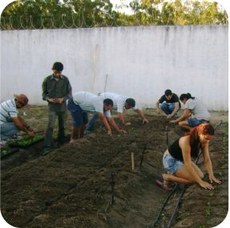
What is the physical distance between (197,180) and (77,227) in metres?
1.50

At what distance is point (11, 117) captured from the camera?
5.91m

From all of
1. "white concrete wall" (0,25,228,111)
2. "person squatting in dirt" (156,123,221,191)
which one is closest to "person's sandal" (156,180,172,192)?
"person squatting in dirt" (156,123,221,191)

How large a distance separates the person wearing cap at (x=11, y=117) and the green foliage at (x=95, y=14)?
5.77 m

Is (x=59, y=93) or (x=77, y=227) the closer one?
(x=77, y=227)

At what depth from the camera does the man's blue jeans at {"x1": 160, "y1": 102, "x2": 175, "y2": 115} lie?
29.1ft

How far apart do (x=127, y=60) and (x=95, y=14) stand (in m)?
2.62

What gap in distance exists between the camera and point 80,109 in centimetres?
688

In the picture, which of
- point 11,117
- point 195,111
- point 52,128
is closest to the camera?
point 11,117

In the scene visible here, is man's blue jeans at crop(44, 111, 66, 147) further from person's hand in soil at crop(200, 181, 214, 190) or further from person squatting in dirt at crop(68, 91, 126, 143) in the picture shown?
person's hand in soil at crop(200, 181, 214, 190)

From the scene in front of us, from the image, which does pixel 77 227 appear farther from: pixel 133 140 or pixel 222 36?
pixel 222 36

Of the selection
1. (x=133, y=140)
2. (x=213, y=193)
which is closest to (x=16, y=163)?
(x=133, y=140)

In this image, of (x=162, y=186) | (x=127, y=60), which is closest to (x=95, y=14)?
(x=127, y=60)

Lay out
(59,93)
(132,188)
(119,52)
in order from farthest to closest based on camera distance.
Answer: (119,52) < (59,93) < (132,188)

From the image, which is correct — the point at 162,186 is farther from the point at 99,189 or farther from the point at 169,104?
the point at 169,104
